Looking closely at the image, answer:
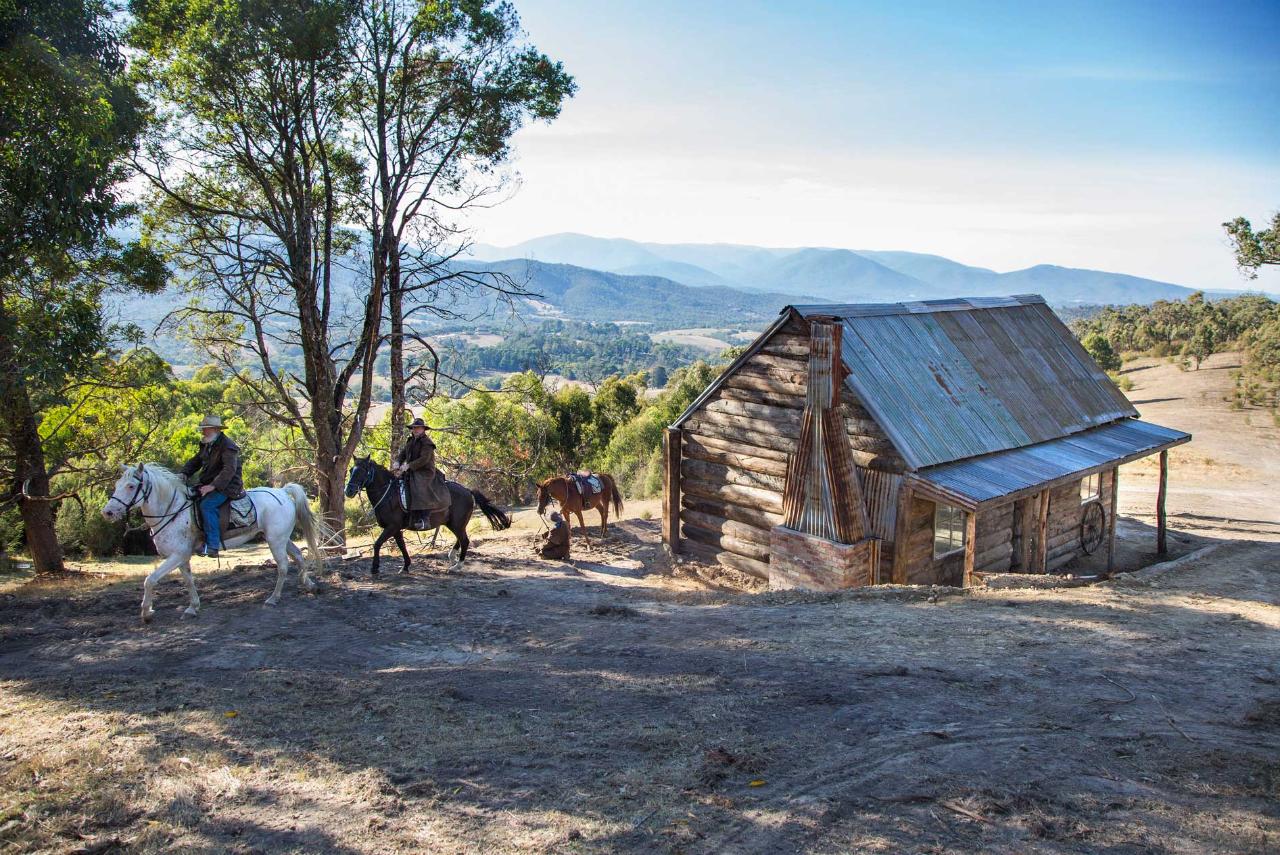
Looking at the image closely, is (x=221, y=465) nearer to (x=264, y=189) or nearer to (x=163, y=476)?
(x=163, y=476)

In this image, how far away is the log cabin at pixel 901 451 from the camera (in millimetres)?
12234

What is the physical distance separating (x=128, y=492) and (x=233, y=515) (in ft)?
4.22

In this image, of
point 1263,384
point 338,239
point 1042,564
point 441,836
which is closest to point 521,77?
point 338,239

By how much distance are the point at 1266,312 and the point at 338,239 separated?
5595 cm

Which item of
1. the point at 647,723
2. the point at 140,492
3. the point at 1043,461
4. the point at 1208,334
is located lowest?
the point at 647,723

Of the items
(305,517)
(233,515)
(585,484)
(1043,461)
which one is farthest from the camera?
(585,484)

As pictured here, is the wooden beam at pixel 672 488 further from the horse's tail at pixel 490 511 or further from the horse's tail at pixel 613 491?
the horse's tail at pixel 490 511

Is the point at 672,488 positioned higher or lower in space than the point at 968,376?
lower

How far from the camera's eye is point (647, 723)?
702 centimetres

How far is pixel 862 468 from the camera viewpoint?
13109mm

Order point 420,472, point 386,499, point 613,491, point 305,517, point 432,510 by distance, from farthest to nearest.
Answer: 1. point 613,491
2. point 432,510
3. point 420,472
4. point 386,499
5. point 305,517

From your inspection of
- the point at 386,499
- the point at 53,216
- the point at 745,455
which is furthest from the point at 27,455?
the point at 745,455

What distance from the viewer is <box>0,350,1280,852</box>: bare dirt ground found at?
5.36m

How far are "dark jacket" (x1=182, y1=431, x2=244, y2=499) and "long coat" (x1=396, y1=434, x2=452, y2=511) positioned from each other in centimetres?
290
